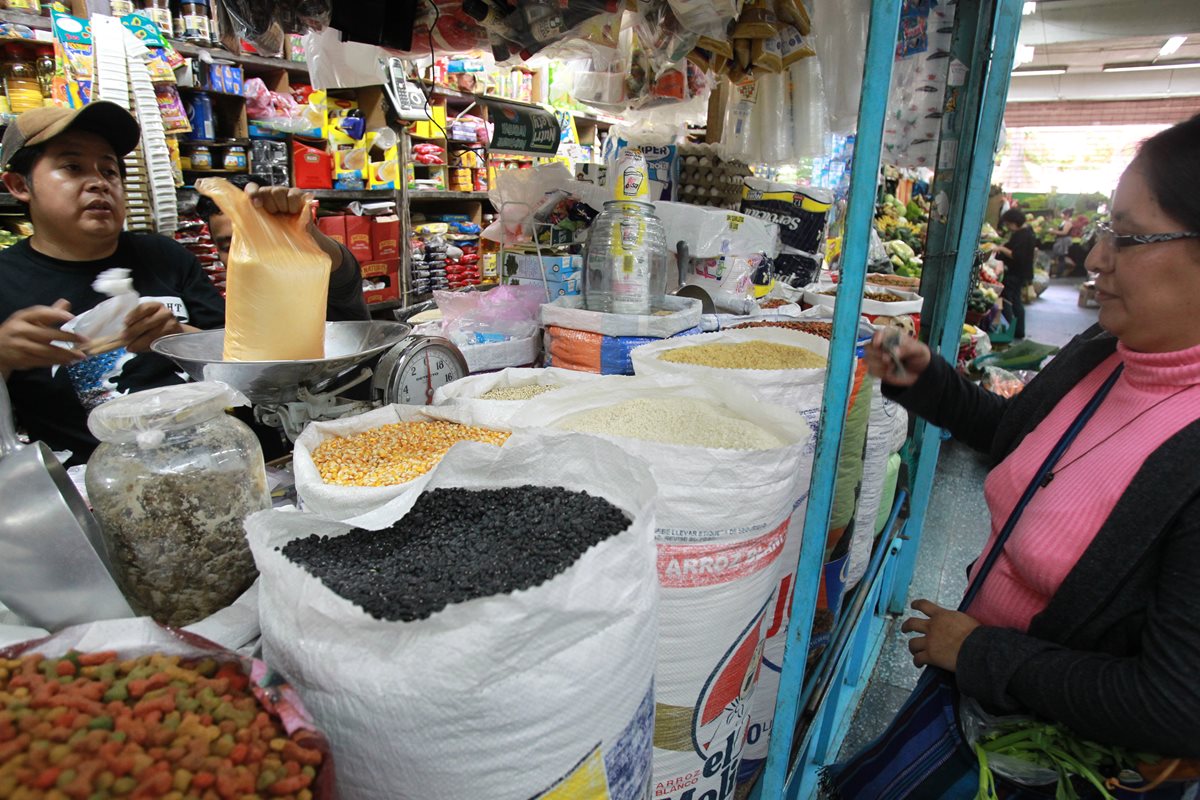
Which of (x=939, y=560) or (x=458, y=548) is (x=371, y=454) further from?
(x=939, y=560)

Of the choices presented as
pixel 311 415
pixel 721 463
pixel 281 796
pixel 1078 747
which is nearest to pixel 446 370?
pixel 311 415

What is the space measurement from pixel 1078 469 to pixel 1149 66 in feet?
46.5

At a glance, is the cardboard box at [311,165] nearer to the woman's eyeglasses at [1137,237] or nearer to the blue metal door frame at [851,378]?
the blue metal door frame at [851,378]

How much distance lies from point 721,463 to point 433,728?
0.46m

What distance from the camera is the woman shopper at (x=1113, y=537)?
75 cm

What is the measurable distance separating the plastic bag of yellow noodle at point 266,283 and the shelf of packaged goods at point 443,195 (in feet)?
11.9

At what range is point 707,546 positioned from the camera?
833mm

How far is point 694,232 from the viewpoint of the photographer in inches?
77.2

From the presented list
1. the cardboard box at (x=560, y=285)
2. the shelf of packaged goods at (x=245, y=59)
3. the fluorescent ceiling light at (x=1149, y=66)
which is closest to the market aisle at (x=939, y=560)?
the cardboard box at (x=560, y=285)

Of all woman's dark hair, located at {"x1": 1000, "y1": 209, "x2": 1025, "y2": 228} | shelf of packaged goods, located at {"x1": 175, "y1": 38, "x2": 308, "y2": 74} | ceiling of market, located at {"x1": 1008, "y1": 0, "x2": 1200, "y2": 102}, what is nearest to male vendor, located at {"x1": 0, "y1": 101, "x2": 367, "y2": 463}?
shelf of packaged goods, located at {"x1": 175, "y1": 38, "x2": 308, "y2": 74}

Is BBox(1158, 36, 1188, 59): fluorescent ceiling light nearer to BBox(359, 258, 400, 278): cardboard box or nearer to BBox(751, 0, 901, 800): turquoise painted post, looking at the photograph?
BBox(359, 258, 400, 278): cardboard box

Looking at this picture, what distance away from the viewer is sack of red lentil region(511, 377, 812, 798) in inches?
32.3

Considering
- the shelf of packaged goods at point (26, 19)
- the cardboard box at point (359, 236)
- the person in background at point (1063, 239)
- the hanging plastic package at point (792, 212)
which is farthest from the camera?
the person in background at point (1063, 239)

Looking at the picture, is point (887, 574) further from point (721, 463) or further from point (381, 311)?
point (381, 311)
